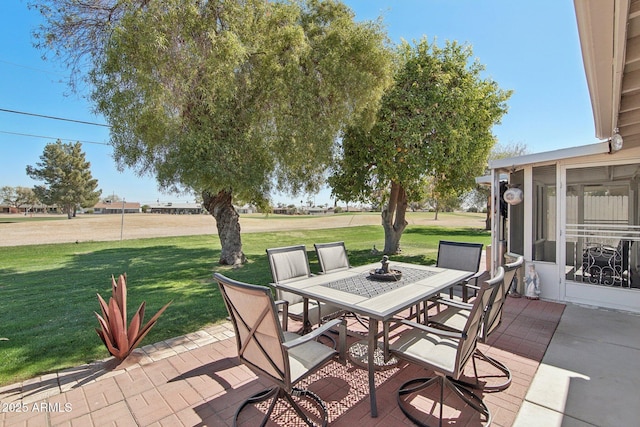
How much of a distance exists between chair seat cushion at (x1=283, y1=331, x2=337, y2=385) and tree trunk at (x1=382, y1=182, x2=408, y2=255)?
9335mm

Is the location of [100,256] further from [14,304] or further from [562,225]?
[562,225]

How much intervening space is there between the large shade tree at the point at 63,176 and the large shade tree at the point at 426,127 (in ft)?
145

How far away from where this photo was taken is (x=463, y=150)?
9.27 meters

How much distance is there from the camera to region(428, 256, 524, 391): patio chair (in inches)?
101

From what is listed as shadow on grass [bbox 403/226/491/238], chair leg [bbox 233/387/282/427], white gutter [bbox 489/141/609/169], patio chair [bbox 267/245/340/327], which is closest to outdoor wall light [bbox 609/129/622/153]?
white gutter [bbox 489/141/609/169]

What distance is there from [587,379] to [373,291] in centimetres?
213

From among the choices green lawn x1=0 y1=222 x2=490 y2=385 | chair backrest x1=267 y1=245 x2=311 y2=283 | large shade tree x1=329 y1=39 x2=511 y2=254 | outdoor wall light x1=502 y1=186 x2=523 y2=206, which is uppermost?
large shade tree x1=329 y1=39 x2=511 y2=254

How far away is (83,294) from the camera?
6.13m

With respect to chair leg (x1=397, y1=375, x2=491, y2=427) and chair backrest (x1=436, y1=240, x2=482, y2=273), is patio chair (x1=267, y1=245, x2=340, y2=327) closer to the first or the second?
chair leg (x1=397, y1=375, x2=491, y2=427)

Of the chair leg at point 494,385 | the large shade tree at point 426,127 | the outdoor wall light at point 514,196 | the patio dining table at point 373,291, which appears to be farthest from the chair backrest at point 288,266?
the large shade tree at point 426,127

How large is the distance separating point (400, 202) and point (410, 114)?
3.69m

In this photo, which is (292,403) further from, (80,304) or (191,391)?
(80,304)

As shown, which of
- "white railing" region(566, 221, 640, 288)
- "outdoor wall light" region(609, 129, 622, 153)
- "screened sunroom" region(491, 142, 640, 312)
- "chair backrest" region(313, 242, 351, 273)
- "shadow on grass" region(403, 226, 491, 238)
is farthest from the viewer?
"shadow on grass" region(403, 226, 491, 238)

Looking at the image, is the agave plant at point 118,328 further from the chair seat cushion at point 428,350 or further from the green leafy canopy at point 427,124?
the green leafy canopy at point 427,124
